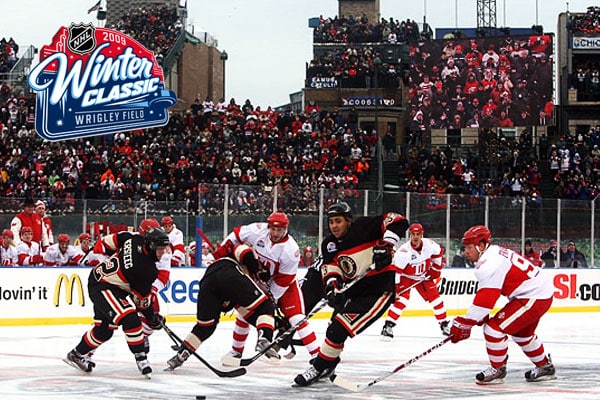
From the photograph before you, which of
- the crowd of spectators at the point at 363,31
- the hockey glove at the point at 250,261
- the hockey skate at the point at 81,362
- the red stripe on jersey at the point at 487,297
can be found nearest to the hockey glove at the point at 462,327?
the red stripe on jersey at the point at 487,297

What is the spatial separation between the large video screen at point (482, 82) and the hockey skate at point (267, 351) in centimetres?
2244

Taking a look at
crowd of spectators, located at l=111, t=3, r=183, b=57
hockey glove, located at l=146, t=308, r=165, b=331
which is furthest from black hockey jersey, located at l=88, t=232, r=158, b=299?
crowd of spectators, located at l=111, t=3, r=183, b=57

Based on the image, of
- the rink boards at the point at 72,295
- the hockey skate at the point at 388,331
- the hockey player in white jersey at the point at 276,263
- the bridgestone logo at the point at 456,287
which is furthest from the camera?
the bridgestone logo at the point at 456,287

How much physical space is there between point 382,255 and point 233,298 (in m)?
1.49

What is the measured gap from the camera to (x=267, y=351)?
985 cm

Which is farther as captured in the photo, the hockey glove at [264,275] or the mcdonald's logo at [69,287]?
the mcdonald's logo at [69,287]

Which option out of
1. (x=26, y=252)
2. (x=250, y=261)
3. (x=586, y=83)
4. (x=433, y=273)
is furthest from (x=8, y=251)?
(x=586, y=83)

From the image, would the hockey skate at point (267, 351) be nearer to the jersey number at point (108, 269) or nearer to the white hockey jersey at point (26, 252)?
the jersey number at point (108, 269)

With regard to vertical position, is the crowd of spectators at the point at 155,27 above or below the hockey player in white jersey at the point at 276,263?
above

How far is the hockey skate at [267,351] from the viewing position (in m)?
9.41

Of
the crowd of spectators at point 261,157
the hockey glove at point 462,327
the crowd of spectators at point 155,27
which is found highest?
the crowd of spectators at point 155,27

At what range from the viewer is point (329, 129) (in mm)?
30469

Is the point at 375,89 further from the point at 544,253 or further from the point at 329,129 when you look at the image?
the point at 544,253

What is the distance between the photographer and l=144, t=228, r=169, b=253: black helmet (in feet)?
30.3
